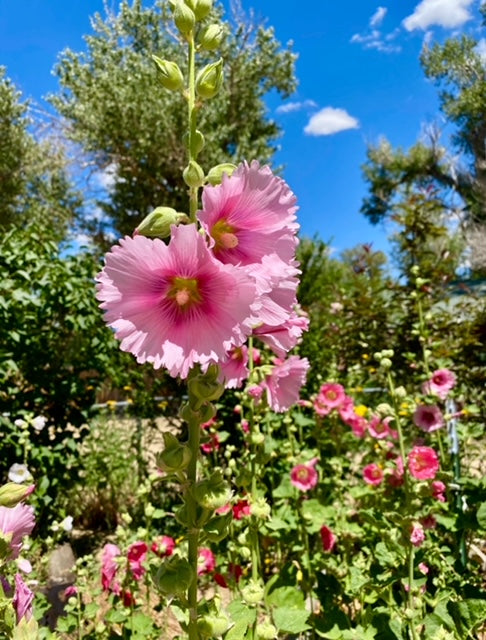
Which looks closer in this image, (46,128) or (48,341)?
(48,341)

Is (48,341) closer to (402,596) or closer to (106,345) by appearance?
(106,345)

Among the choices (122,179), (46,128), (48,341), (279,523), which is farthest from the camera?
(46,128)

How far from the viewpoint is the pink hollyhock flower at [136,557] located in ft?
5.53

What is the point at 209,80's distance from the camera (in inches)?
30.2

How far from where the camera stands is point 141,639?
1.41m

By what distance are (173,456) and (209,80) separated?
1.75 ft

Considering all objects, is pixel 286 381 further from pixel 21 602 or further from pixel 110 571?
pixel 110 571

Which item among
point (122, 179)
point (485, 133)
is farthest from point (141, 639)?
point (485, 133)

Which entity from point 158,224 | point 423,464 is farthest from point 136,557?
point 158,224

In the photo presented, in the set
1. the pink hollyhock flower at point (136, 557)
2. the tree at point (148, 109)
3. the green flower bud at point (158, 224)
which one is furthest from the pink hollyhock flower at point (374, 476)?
the tree at point (148, 109)

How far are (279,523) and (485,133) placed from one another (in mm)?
15896

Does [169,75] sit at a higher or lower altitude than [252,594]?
higher

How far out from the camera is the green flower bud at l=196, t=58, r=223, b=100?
0.77m

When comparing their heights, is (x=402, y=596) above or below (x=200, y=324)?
below
